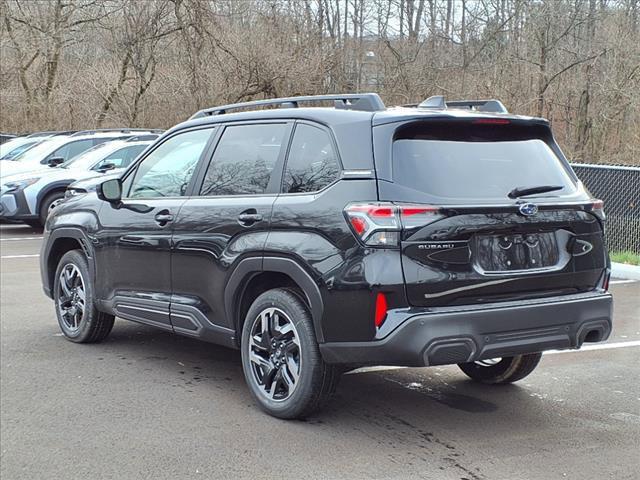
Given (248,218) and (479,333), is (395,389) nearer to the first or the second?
(479,333)

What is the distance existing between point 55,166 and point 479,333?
1317cm

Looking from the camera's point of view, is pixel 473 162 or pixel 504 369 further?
pixel 504 369

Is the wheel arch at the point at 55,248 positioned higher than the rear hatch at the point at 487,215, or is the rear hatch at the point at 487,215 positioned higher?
the rear hatch at the point at 487,215

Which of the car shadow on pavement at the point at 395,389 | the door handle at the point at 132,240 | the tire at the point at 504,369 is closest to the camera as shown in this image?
the car shadow on pavement at the point at 395,389

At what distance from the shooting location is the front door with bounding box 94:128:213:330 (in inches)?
246

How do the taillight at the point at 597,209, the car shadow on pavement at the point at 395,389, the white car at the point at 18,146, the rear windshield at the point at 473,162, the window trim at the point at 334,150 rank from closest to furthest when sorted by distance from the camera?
the rear windshield at the point at 473,162 → the window trim at the point at 334,150 → the taillight at the point at 597,209 → the car shadow on pavement at the point at 395,389 → the white car at the point at 18,146

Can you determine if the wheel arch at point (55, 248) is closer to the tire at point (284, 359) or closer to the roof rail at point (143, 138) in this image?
the tire at point (284, 359)

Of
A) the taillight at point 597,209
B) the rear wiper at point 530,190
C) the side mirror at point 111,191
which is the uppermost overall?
the rear wiper at point 530,190

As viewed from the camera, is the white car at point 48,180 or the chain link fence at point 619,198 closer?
the chain link fence at point 619,198

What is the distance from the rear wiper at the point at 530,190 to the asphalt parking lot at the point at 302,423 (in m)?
1.36

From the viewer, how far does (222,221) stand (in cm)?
567

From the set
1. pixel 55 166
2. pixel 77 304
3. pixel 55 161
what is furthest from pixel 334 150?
pixel 55 161

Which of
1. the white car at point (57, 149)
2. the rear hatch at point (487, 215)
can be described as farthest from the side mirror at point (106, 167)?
the rear hatch at point (487, 215)

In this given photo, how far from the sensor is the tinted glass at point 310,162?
5.14 m
